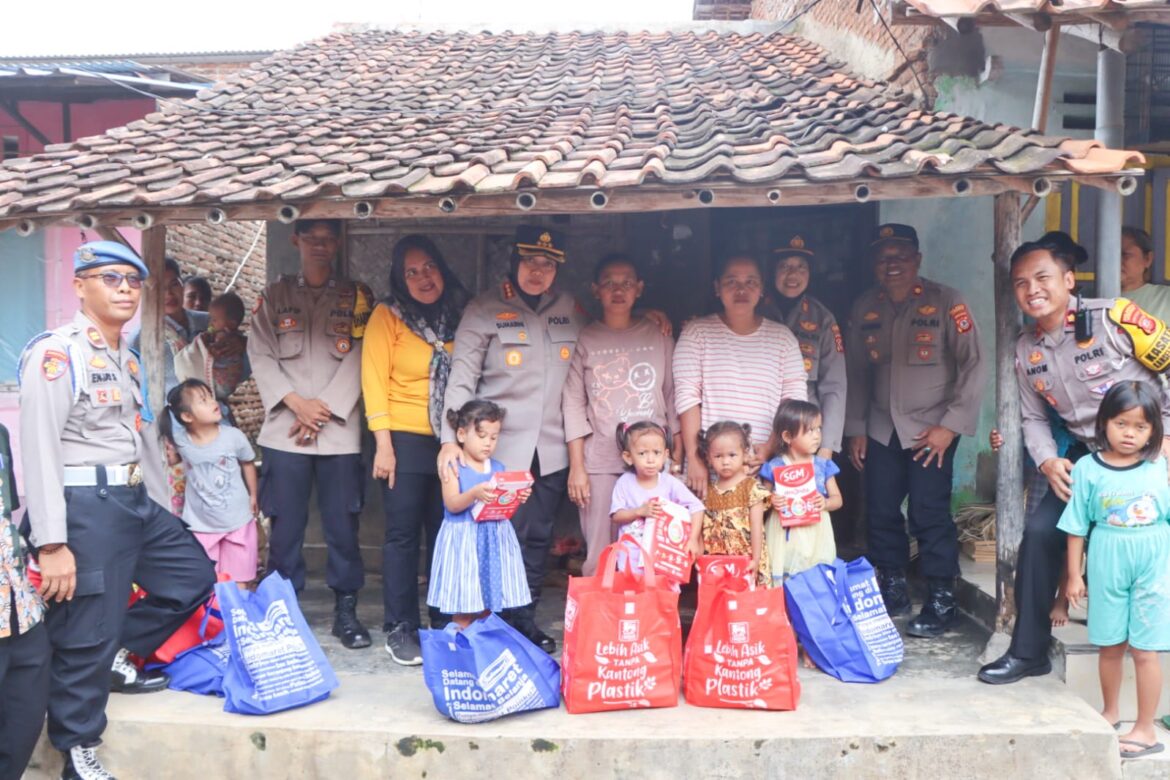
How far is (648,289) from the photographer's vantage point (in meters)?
6.75

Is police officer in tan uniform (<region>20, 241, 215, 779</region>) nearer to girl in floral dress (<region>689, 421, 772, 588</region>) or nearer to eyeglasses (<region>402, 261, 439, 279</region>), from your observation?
eyeglasses (<region>402, 261, 439, 279</region>)

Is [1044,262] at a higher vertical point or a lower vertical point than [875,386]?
higher

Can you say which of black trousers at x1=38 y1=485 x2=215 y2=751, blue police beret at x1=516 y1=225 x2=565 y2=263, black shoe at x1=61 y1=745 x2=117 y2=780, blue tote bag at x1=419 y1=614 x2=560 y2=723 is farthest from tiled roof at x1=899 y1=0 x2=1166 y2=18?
→ black shoe at x1=61 y1=745 x2=117 y2=780

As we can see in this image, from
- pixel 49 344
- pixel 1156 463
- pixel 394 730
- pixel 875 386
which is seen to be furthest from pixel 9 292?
pixel 1156 463

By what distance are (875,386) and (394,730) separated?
10.7 ft

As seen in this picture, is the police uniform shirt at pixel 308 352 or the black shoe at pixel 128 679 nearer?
the black shoe at pixel 128 679

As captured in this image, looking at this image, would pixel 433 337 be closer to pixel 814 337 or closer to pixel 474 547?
pixel 474 547

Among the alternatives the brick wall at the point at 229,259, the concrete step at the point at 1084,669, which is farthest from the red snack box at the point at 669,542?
the brick wall at the point at 229,259

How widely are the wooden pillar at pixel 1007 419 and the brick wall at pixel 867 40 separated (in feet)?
6.48

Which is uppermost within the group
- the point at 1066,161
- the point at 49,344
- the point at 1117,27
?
the point at 1117,27

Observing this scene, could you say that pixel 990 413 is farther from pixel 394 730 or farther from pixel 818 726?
pixel 394 730

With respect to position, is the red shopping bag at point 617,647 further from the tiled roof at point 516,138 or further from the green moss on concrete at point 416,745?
the tiled roof at point 516,138

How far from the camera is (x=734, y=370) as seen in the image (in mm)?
4914

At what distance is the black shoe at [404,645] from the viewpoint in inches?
184
